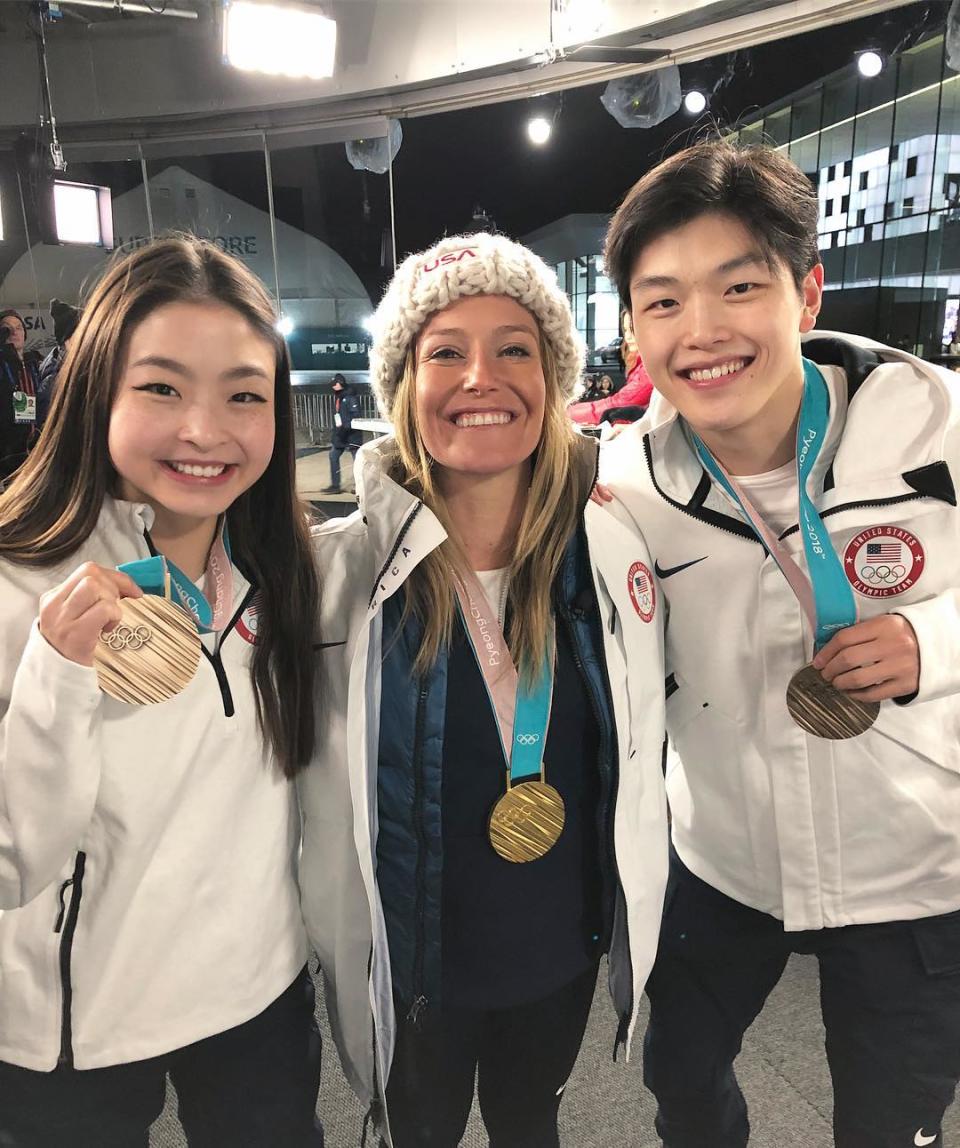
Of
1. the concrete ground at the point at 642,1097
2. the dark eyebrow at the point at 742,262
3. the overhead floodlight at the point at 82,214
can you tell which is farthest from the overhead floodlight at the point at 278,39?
the concrete ground at the point at 642,1097

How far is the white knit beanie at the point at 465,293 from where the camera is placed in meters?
1.45

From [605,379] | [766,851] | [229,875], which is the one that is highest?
[605,379]

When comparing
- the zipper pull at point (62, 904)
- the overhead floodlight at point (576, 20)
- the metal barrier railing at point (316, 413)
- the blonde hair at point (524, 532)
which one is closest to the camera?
the zipper pull at point (62, 904)

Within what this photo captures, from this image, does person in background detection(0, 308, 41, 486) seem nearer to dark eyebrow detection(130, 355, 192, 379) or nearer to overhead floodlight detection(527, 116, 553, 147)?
overhead floodlight detection(527, 116, 553, 147)

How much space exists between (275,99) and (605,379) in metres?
4.31

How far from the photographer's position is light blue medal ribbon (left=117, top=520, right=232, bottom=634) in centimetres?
106

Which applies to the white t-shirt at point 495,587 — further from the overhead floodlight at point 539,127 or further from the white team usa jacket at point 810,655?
the overhead floodlight at point 539,127

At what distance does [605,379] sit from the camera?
8.02 m

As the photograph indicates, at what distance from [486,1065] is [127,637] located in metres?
1.07

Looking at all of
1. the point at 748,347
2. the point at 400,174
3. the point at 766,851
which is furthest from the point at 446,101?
the point at 766,851

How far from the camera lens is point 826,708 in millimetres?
1208

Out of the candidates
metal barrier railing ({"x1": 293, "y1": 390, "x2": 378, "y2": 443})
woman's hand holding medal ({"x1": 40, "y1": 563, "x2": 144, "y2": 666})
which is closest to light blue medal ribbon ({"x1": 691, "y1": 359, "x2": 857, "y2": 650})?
woman's hand holding medal ({"x1": 40, "y1": 563, "x2": 144, "y2": 666})

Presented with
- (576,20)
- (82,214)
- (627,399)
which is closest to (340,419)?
(82,214)

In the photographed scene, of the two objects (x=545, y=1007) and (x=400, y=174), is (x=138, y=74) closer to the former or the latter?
(x=400, y=174)
